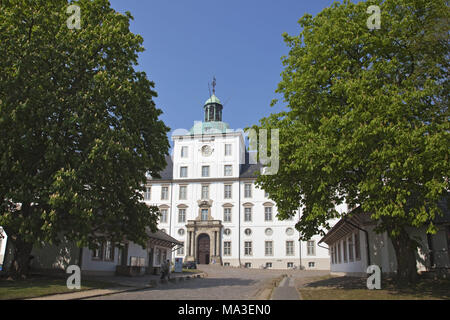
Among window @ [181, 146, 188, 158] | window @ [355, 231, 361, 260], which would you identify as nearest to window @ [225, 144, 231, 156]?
window @ [181, 146, 188, 158]

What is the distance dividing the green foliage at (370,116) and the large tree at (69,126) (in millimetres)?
6795

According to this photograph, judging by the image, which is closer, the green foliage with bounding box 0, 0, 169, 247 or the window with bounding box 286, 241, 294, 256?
the green foliage with bounding box 0, 0, 169, 247

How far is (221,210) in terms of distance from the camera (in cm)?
6166

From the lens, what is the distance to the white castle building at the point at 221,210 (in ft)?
192

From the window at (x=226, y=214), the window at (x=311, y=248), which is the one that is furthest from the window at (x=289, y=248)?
the window at (x=226, y=214)

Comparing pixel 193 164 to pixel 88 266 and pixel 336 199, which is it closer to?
pixel 88 266

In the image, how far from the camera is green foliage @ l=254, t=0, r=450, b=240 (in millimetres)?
13523

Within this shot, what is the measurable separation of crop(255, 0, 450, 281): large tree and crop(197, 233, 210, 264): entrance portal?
4256cm

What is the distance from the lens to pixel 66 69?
18500 millimetres

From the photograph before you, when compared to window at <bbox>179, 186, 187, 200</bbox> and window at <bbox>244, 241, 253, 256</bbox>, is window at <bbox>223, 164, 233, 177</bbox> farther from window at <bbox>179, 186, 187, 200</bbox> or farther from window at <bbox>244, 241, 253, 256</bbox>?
window at <bbox>244, 241, 253, 256</bbox>

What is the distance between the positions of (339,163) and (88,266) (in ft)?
59.1

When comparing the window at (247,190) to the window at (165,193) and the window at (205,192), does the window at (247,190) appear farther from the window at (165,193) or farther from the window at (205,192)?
the window at (165,193)

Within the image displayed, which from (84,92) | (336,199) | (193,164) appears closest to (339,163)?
(336,199)

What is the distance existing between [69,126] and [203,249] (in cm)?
4546
